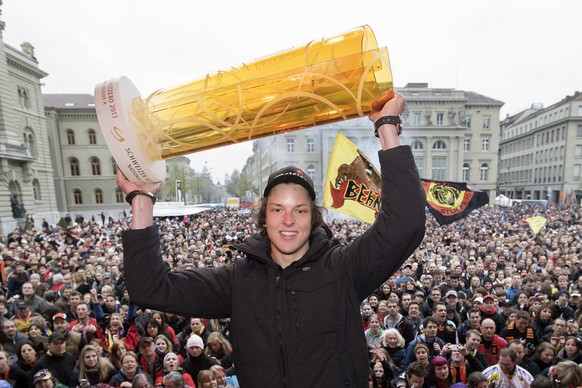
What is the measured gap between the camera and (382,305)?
22.3 ft

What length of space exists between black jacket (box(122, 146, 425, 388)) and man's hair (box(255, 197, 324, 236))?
175 millimetres

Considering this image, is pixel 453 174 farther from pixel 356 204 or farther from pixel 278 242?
pixel 278 242

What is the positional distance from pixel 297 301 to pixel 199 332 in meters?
4.97

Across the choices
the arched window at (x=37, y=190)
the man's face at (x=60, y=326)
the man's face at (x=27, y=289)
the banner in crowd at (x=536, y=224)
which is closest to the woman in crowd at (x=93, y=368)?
the man's face at (x=60, y=326)

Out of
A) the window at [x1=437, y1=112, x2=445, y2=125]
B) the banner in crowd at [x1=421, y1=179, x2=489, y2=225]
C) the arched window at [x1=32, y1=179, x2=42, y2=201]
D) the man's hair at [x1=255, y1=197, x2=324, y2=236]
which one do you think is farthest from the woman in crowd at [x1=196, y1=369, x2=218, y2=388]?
the window at [x1=437, y1=112, x2=445, y2=125]

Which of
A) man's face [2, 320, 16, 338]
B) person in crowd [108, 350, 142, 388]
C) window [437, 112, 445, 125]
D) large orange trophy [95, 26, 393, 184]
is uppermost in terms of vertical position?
window [437, 112, 445, 125]

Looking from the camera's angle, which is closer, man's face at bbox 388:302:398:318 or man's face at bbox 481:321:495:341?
man's face at bbox 481:321:495:341

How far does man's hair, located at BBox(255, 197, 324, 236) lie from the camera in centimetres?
192

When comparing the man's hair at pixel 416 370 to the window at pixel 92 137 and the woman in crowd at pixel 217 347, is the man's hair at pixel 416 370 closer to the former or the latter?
the woman in crowd at pixel 217 347

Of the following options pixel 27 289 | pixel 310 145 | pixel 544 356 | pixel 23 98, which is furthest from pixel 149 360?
pixel 310 145

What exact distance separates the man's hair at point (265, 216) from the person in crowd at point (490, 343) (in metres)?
4.96

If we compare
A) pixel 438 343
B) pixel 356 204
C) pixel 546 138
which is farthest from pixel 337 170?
pixel 546 138

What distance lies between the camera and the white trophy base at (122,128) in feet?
5.47

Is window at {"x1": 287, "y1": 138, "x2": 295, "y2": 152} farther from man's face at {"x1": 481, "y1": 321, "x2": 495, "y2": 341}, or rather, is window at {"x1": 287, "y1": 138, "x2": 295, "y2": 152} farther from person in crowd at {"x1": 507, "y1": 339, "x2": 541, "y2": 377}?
person in crowd at {"x1": 507, "y1": 339, "x2": 541, "y2": 377}
